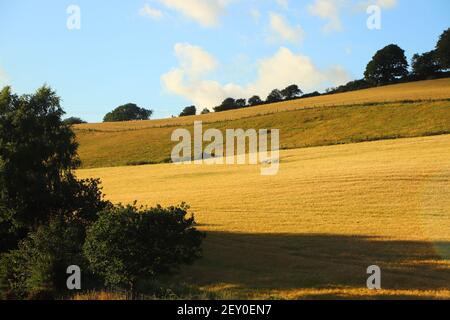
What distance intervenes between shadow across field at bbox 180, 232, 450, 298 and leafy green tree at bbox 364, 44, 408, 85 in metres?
114

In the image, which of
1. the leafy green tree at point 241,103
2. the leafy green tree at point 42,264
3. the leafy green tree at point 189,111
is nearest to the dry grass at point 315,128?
the leafy green tree at point 42,264

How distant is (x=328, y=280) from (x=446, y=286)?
4318 mm

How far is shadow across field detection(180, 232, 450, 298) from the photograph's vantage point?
67.7 ft

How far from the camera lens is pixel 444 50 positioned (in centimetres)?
12062

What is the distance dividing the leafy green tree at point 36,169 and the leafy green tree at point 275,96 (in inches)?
4712

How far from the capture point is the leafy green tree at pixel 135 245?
21094 millimetres

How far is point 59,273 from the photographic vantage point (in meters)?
22.9

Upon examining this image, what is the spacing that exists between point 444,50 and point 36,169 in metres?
112

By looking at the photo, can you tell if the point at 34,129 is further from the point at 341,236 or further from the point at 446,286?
the point at 446,286

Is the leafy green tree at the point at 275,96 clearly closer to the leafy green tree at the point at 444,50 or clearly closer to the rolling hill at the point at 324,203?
the leafy green tree at the point at 444,50

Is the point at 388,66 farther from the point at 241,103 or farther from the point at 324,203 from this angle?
the point at 324,203

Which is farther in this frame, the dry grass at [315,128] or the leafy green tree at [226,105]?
the leafy green tree at [226,105]

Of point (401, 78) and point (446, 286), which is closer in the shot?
point (446, 286)

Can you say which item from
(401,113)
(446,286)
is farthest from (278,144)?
(446,286)
